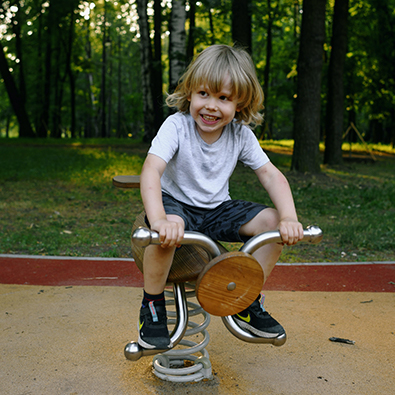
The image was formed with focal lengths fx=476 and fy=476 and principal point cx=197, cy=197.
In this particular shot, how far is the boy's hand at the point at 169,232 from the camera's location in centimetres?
181

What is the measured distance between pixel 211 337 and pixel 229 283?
1266mm

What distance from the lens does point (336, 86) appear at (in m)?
13.2

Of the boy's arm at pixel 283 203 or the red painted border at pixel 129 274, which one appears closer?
the boy's arm at pixel 283 203

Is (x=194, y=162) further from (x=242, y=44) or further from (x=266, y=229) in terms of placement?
(x=242, y=44)

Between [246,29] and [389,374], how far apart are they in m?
9.63

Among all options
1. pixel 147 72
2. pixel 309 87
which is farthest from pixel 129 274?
pixel 147 72

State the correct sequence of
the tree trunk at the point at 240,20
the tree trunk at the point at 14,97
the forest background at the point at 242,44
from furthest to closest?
the tree trunk at the point at 14,97 → the tree trunk at the point at 240,20 → the forest background at the point at 242,44

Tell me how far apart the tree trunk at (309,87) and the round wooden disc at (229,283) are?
8968 mm

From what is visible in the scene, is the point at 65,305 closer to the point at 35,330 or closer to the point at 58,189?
the point at 35,330

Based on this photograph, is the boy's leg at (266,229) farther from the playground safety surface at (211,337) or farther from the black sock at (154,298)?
the playground safety surface at (211,337)

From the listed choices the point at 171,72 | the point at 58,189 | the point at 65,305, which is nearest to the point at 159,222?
the point at 65,305

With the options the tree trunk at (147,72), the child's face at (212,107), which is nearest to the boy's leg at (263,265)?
the child's face at (212,107)

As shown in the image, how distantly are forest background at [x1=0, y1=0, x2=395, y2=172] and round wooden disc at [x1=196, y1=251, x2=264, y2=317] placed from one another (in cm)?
476

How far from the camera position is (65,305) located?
11.4 ft
